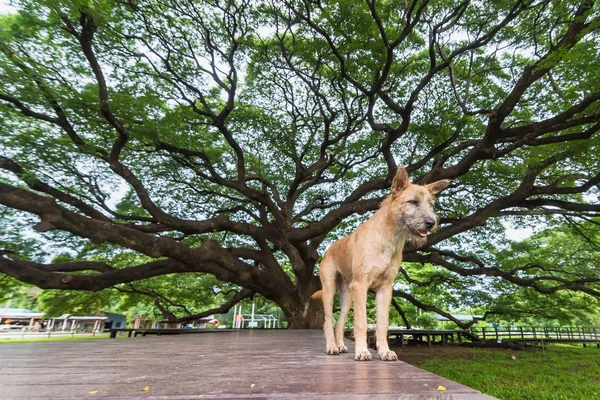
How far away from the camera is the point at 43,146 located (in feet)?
23.6

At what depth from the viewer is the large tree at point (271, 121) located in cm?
615

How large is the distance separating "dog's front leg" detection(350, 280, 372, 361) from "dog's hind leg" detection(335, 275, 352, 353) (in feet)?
1.87

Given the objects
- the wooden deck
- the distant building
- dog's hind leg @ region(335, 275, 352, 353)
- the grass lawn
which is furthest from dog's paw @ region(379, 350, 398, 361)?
the distant building

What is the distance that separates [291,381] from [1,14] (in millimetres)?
9236

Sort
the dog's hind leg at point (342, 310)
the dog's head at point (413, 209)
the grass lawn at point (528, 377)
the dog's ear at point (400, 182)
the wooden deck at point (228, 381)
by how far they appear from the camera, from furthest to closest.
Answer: the grass lawn at point (528, 377) < the dog's hind leg at point (342, 310) < the dog's ear at point (400, 182) < the dog's head at point (413, 209) < the wooden deck at point (228, 381)

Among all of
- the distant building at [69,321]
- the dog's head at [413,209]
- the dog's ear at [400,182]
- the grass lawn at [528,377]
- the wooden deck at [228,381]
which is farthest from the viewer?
the distant building at [69,321]

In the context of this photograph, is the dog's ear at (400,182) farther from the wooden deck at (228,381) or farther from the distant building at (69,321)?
the distant building at (69,321)

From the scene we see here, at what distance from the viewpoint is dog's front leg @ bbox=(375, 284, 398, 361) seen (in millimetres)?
2737

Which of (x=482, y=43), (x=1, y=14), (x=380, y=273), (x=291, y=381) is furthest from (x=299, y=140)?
(x=291, y=381)

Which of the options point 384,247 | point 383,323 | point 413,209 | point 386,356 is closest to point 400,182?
point 413,209

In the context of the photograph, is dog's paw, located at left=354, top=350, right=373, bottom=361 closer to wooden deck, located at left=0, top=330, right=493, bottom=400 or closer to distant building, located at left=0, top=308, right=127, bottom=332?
wooden deck, located at left=0, top=330, right=493, bottom=400

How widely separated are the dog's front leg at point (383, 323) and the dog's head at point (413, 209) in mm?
571

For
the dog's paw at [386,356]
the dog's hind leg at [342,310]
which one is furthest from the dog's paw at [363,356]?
the dog's hind leg at [342,310]

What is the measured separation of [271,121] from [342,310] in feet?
26.0
